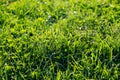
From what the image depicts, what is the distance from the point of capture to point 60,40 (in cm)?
366

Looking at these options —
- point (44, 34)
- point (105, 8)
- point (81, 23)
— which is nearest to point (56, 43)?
point (44, 34)

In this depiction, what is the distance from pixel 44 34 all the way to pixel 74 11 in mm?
647

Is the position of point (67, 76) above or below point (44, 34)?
below

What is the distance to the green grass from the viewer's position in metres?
3.40

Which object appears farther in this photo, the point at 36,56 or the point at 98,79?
the point at 36,56

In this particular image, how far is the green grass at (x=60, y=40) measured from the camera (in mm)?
3398

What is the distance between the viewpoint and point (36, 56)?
356 cm

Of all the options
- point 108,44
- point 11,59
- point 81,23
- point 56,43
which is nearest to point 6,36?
point 11,59

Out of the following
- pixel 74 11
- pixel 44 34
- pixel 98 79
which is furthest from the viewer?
pixel 74 11

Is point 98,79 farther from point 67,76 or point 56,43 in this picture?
point 56,43

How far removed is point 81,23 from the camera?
399 cm

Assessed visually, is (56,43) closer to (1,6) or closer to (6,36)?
(6,36)

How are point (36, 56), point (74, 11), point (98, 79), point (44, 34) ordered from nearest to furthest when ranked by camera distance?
point (98, 79) < point (36, 56) < point (44, 34) < point (74, 11)

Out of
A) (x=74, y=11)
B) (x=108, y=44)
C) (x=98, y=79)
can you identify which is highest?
(x=74, y=11)
